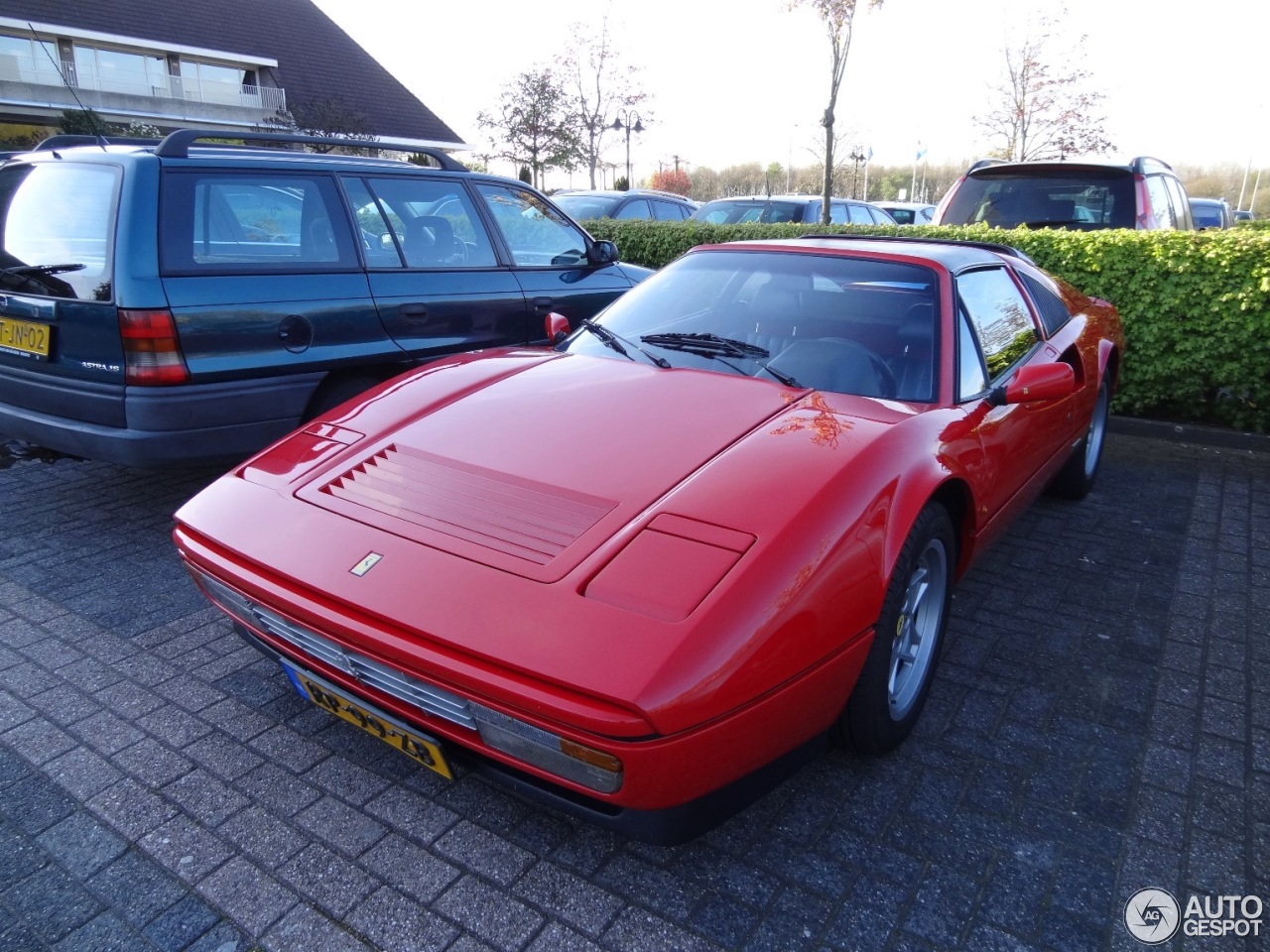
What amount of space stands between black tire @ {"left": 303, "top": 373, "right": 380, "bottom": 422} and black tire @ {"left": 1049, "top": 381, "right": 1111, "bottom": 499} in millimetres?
3534

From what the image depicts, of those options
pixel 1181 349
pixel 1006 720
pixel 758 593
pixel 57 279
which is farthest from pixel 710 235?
pixel 758 593

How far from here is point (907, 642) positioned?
2.46 metres

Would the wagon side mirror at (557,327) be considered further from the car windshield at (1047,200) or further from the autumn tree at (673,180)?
the autumn tree at (673,180)

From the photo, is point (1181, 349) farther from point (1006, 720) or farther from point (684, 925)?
point (684, 925)

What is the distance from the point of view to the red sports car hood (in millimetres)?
1993

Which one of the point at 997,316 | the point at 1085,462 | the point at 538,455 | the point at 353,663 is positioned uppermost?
the point at 997,316

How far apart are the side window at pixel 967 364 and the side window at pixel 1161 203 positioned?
4.73m

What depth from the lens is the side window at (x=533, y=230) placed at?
16.6 ft

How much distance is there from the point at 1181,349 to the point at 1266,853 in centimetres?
448

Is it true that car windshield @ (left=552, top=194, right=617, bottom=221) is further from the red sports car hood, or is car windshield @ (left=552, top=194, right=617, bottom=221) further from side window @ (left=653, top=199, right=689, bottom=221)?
the red sports car hood

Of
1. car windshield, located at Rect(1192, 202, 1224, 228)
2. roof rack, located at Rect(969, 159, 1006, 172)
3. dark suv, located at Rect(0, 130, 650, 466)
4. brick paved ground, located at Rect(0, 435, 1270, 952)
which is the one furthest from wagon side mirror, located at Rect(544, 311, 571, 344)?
car windshield, located at Rect(1192, 202, 1224, 228)

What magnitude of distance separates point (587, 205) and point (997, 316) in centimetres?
835

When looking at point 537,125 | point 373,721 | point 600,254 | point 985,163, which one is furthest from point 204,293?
point 537,125

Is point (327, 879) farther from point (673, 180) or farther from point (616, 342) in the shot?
point (673, 180)
